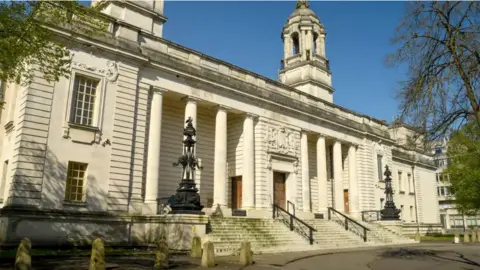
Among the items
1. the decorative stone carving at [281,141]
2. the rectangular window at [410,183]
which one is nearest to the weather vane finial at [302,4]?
the decorative stone carving at [281,141]

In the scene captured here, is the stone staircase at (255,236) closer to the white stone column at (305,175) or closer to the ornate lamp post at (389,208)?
the white stone column at (305,175)

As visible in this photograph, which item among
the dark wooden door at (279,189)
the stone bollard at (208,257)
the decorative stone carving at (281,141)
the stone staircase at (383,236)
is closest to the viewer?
the stone bollard at (208,257)

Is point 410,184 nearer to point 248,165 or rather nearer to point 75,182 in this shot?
point 248,165

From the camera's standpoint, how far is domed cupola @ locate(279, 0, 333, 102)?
35.3 meters

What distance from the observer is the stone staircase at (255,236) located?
16422mm

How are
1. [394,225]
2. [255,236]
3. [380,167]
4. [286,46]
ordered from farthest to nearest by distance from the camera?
[286,46] → [380,167] → [394,225] → [255,236]

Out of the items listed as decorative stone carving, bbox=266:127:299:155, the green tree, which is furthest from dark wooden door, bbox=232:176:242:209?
the green tree

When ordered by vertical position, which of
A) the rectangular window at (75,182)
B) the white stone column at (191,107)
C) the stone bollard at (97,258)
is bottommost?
the stone bollard at (97,258)

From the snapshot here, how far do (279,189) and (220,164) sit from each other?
5583mm

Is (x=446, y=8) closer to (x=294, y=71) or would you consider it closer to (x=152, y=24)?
(x=152, y=24)

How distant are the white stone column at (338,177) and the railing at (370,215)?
2325 mm

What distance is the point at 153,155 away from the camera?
19391 mm

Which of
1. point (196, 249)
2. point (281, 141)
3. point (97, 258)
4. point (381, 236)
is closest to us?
point (97, 258)

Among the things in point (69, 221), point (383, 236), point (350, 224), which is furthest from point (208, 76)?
point (383, 236)
